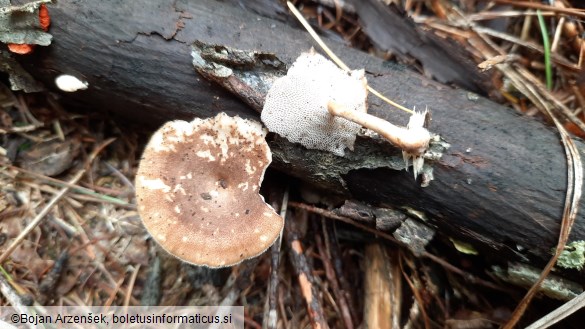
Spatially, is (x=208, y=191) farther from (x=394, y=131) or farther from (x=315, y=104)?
(x=394, y=131)

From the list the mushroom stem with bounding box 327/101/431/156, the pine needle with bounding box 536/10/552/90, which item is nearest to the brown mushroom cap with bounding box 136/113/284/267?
the mushroom stem with bounding box 327/101/431/156

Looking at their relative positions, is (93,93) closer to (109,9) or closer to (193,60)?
(109,9)

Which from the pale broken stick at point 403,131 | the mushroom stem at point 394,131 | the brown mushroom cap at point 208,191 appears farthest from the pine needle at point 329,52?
the brown mushroom cap at point 208,191

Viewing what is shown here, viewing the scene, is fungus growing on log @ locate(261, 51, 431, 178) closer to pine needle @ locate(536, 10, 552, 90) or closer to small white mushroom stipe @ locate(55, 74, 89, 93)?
small white mushroom stipe @ locate(55, 74, 89, 93)

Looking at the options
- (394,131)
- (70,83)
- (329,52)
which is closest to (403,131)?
(394,131)

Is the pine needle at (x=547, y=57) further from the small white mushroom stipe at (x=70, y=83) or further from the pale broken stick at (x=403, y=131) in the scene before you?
the small white mushroom stipe at (x=70, y=83)
